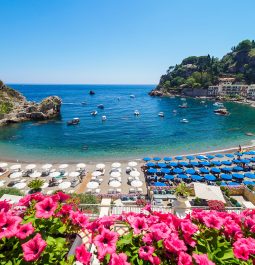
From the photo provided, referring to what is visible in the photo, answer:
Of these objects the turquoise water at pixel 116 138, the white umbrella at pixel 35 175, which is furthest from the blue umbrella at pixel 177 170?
the white umbrella at pixel 35 175

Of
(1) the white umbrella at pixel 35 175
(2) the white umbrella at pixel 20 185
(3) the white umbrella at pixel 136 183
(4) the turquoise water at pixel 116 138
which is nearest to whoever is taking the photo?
(2) the white umbrella at pixel 20 185

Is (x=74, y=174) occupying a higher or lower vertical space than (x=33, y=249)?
lower

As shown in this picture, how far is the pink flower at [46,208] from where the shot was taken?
338 cm

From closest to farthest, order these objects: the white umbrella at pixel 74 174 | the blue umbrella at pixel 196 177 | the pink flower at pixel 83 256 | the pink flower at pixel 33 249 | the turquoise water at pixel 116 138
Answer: the pink flower at pixel 33 249 < the pink flower at pixel 83 256 < the blue umbrella at pixel 196 177 < the white umbrella at pixel 74 174 < the turquoise water at pixel 116 138

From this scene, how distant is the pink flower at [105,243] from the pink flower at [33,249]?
0.73m

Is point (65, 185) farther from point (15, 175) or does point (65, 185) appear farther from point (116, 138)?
point (116, 138)

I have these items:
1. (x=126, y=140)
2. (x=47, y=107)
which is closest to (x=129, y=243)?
(x=126, y=140)

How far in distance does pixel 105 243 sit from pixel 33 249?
0.99 meters

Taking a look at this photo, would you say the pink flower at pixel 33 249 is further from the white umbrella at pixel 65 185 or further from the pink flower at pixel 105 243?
the white umbrella at pixel 65 185

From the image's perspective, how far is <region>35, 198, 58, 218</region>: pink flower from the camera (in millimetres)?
3383

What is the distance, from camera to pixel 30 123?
6575cm

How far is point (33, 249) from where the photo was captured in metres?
2.88

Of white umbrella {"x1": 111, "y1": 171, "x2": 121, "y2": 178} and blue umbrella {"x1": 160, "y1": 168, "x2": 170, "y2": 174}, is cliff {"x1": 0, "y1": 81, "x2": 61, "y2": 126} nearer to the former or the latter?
white umbrella {"x1": 111, "y1": 171, "x2": 121, "y2": 178}

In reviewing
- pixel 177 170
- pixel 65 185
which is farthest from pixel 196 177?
pixel 65 185
